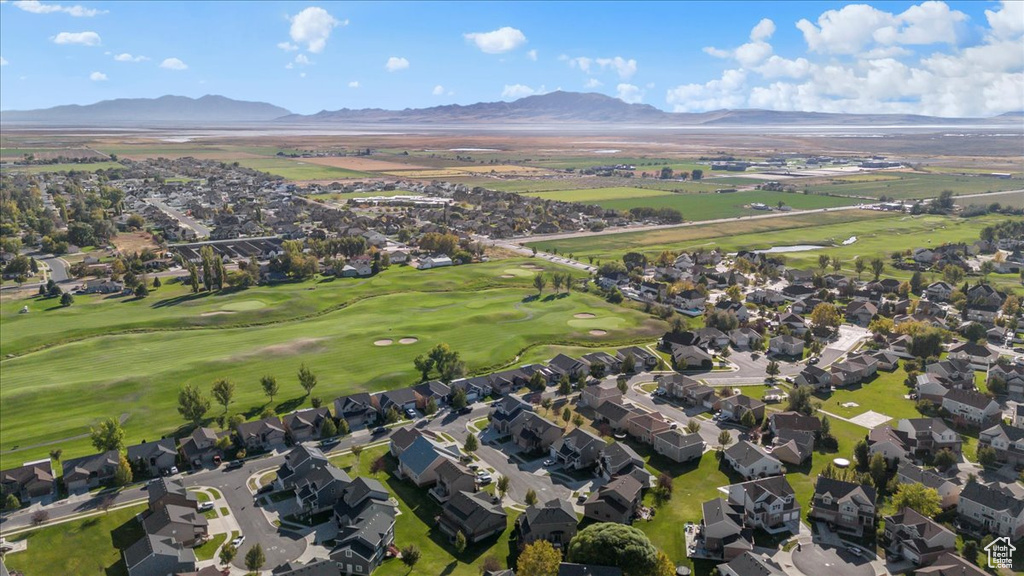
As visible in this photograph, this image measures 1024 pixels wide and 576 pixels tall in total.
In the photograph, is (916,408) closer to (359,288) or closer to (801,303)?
(801,303)

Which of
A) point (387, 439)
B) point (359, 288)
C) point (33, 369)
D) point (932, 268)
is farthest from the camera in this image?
point (932, 268)

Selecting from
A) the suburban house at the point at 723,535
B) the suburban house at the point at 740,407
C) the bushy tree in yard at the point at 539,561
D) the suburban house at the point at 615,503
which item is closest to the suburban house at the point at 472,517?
the bushy tree in yard at the point at 539,561

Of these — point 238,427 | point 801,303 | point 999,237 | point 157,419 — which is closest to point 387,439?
point 238,427

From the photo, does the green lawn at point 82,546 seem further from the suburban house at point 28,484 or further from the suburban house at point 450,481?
the suburban house at point 450,481

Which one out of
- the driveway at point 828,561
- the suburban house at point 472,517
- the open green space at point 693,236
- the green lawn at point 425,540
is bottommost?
the green lawn at point 425,540

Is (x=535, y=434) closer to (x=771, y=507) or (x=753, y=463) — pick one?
(x=753, y=463)

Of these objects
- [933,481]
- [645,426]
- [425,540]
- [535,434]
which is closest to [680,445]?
[645,426]
